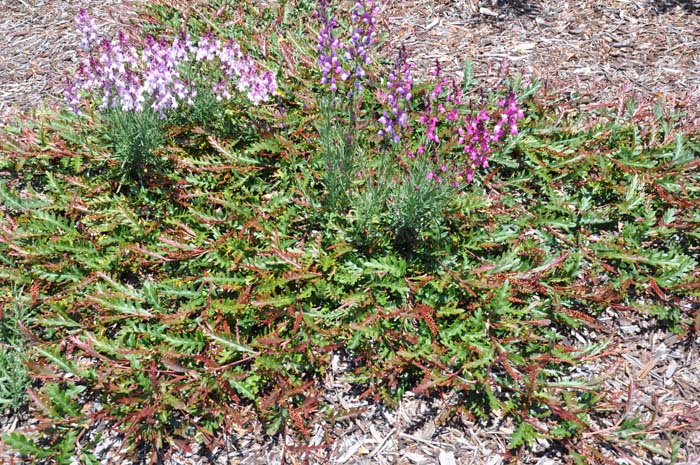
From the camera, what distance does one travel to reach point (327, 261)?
3002 millimetres

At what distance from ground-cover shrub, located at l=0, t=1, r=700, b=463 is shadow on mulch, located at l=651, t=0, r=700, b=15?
5.98 feet

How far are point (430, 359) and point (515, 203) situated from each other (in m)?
1.28

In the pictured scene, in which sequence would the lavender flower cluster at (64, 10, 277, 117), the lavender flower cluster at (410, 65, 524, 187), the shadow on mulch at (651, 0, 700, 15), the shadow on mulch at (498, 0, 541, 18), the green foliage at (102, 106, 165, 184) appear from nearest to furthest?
the lavender flower cluster at (410, 65, 524, 187) → the lavender flower cluster at (64, 10, 277, 117) → the green foliage at (102, 106, 165, 184) → the shadow on mulch at (651, 0, 700, 15) → the shadow on mulch at (498, 0, 541, 18)

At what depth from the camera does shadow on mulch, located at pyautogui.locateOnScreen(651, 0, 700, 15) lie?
4758mm

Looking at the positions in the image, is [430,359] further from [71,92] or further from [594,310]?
[71,92]

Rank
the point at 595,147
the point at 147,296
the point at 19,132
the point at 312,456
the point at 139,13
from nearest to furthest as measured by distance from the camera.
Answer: the point at 312,456 < the point at 147,296 < the point at 595,147 < the point at 19,132 < the point at 139,13

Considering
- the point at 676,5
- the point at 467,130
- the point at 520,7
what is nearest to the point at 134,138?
the point at 467,130

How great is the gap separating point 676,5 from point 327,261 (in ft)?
13.5

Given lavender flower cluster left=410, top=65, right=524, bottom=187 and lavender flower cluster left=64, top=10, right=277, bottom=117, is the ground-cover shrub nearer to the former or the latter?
lavender flower cluster left=410, top=65, right=524, bottom=187

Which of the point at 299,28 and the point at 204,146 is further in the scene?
the point at 299,28

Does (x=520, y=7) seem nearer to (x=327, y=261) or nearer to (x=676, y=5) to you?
(x=676, y=5)

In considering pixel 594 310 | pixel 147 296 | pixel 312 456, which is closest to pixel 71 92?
pixel 147 296

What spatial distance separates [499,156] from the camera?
3568 mm

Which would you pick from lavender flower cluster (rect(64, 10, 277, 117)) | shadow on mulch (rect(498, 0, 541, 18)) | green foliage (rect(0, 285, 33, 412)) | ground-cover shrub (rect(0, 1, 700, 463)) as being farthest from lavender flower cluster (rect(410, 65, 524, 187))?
green foliage (rect(0, 285, 33, 412))
